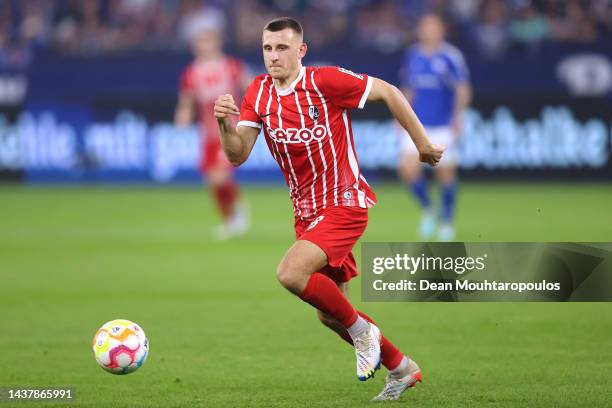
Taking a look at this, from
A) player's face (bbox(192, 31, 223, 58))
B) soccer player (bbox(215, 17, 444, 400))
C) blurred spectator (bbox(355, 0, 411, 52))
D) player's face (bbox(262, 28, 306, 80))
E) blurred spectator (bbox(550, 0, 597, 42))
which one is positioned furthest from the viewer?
blurred spectator (bbox(355, 0, 411, 52))

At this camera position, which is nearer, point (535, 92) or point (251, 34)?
point (535, 92)

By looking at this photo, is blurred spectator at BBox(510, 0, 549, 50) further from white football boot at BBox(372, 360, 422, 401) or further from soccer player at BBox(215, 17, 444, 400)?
white football boot at BBox(372, 360, 422, 401)

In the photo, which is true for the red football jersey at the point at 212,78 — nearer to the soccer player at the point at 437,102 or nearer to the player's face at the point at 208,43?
the player's face at the point at 208,43

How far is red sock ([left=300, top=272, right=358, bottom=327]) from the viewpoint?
5836 mm

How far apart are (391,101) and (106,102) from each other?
54.7 ft

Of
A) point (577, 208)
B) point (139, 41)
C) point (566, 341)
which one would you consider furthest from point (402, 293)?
point (139, 41)

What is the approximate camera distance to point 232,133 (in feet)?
19.9

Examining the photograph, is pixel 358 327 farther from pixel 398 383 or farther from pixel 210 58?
pixel 210 58

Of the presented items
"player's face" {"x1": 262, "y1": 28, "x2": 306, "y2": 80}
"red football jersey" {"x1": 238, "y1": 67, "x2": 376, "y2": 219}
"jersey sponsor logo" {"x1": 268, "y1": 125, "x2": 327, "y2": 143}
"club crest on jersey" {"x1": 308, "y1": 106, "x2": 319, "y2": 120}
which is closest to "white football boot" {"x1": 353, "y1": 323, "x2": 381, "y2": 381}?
"red football jersey" {"x1": 238, "y1": 67, "x2": 376, "y2": 219}

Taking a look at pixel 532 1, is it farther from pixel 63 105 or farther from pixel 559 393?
pixel 559 393

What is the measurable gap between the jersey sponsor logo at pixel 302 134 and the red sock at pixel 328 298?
74cm

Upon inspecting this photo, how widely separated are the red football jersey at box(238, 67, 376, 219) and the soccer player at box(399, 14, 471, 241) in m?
7.99

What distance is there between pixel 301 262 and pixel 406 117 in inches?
37.6

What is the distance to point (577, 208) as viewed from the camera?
16.5 m
